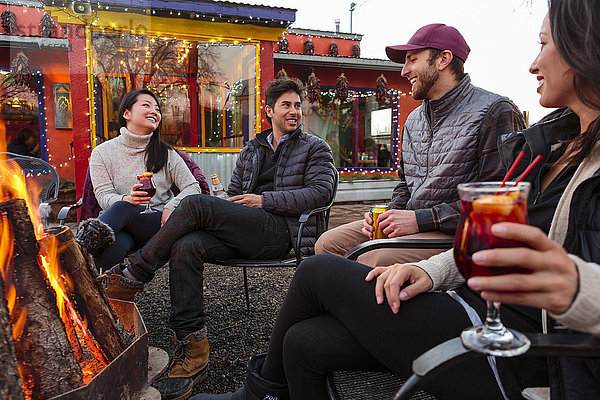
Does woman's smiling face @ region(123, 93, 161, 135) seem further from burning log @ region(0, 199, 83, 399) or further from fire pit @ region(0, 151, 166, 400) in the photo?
burning log @ region(0, 199, 83, 399)

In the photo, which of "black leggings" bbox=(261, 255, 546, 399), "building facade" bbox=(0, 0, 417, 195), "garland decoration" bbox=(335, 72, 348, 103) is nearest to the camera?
"black leggings" bbox=(261, 255, 546, 399)

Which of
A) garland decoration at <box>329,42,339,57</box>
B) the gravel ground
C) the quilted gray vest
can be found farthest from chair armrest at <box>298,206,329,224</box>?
garland decoration at <box>329,42,339,57</box>

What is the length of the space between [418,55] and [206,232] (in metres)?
1.59

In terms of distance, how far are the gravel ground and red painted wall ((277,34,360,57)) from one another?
27.2 feet

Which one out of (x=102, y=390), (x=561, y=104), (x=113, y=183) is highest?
(x=561, y=104)

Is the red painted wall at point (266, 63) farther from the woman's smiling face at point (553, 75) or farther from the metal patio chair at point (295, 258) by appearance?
the woman's smiling face at point (553, 75)

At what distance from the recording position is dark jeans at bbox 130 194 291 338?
6.99ft

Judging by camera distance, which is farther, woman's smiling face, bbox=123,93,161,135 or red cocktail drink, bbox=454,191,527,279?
woman's smiling face, bbox=123,93,161,135

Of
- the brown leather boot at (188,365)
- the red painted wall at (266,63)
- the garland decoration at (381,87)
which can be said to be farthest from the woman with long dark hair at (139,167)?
the garland decoration at (381,87)

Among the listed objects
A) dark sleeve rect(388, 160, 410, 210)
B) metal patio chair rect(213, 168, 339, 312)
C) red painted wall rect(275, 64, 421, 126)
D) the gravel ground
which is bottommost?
the gravel ground

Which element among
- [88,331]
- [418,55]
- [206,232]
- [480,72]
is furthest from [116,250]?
[480,72]

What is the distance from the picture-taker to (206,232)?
2.32 metres

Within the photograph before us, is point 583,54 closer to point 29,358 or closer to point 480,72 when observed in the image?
point 29,358

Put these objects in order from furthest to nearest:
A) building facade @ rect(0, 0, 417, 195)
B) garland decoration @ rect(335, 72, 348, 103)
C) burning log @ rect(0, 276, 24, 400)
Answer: garland decoration @ rect(335, 72, 348, 103) → building facade @ rect(0, 0, 417, 195) → burning log @ rect(0, 276, 24, 400)
